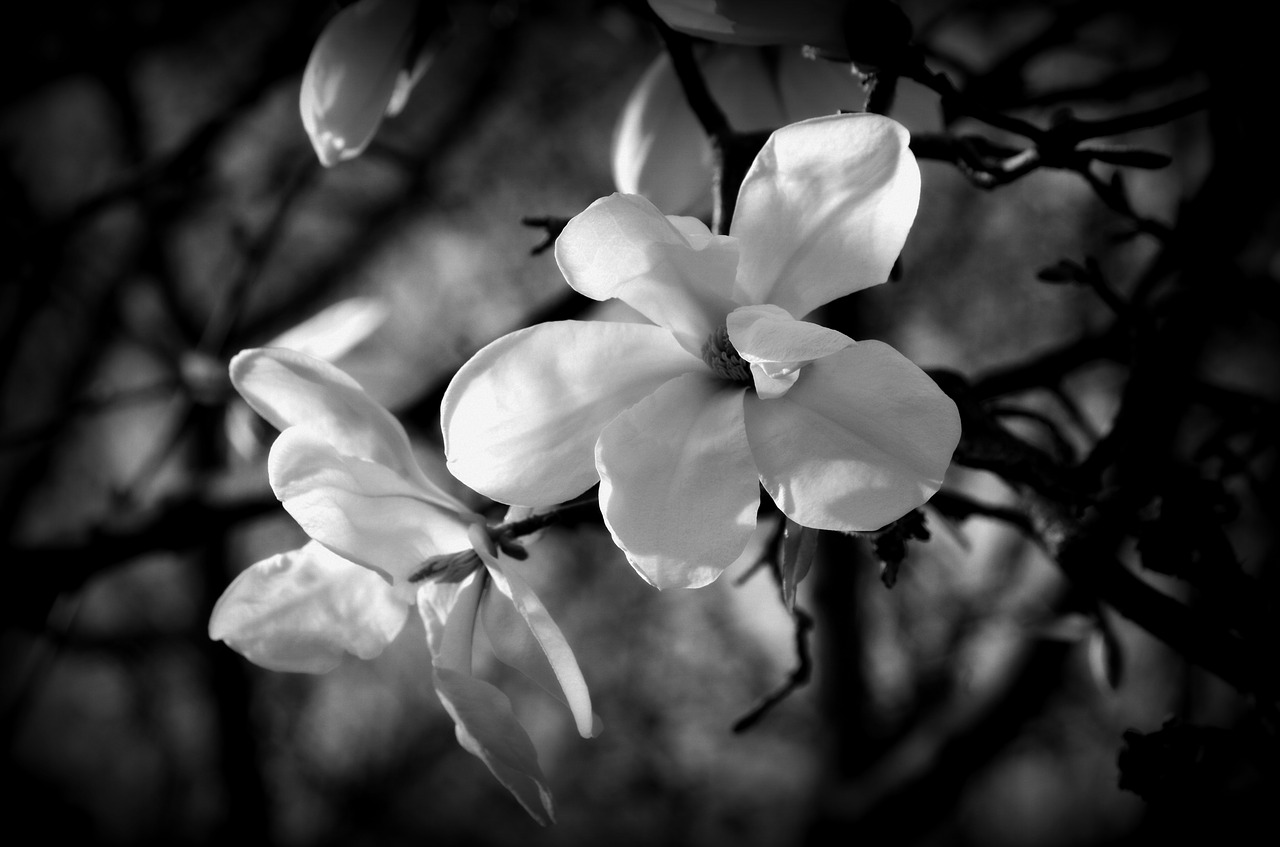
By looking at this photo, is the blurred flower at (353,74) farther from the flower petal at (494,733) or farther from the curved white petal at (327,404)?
the flower petal at (494,733)

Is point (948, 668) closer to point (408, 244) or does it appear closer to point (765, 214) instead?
point (408, 244)

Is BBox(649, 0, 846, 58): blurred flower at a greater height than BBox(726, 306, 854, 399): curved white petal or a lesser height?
greater

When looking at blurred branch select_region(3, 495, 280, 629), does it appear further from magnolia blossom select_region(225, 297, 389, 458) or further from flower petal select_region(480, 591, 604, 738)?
flower petal select_region(480, 591, 604, 738)

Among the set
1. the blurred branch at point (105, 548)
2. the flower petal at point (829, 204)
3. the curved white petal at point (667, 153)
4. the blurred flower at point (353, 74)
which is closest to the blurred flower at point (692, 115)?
the curved white petal at point (667, 153)

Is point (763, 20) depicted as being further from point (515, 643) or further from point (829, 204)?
point (515, 643)

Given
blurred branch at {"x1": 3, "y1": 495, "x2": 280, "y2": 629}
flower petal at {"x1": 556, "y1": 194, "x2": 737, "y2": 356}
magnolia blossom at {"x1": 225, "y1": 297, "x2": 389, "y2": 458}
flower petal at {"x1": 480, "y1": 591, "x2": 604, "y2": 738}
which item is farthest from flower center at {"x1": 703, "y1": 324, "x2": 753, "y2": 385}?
blurred branch at {"x1": 3, "y1": 495, "x2": 280, "y2": 629}
